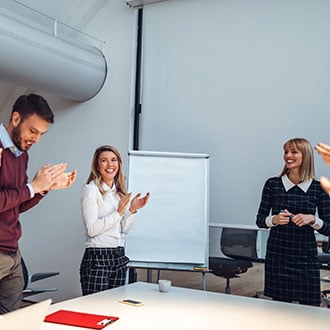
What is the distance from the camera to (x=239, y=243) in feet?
12.5

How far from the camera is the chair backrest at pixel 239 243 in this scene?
12.3ft

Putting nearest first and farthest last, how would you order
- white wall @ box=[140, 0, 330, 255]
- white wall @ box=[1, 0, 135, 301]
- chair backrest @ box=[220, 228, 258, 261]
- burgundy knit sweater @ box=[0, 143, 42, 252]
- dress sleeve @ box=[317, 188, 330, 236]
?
1. burgundy knit sweater @ box=[0, 143, 42, 252]
2. dress sleeve @ box=[317, 188, 330, 236]
3. white wall @ box=[140, 0, 330, 255]
4. chair backrest @ box=[220, 228, 258, 261]
5. white wall @ box=[1, 0, 135, 301]

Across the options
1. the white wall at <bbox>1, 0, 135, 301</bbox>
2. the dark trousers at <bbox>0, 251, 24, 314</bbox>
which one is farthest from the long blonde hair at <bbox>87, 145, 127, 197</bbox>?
Answer: the white wall at <bbox>1, 0, 135, 301</bbox>

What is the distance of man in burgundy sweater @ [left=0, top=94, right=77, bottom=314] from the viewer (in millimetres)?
1916

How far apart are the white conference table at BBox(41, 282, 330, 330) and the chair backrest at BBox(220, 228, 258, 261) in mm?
1586

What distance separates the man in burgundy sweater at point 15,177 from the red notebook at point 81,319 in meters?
0.32

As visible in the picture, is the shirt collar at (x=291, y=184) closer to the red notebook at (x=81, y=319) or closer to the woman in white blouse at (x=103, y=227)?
the woman in white blouse at (x=103, y=227)

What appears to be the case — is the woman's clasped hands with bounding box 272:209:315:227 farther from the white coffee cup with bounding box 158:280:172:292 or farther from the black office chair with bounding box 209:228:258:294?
the black office chair with bounding box 209:228:258:294

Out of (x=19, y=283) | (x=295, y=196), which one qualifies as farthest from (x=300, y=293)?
(x=19, y=283)

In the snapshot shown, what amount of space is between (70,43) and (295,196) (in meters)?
2.61

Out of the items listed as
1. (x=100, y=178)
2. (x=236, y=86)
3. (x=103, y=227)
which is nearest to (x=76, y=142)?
(x=236, y=86)

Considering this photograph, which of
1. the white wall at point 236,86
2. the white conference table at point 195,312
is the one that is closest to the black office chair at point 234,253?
the white wall at point 236,86

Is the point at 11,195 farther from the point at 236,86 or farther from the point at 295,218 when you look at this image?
the point at 236,86

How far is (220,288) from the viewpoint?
13.2 ft
